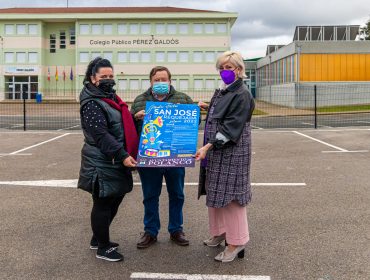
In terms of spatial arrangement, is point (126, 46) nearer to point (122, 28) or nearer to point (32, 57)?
point (122, 28)

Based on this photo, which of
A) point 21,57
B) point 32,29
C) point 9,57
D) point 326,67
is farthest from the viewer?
point 32,29

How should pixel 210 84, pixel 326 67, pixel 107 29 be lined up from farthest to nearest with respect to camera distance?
pixel 107 29, pixel 210 84, pixel 326 67

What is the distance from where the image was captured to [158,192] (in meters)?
4.52

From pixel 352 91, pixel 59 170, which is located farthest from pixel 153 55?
pixel 59 170

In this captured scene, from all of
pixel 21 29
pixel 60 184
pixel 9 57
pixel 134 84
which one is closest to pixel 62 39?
pixel 21 29

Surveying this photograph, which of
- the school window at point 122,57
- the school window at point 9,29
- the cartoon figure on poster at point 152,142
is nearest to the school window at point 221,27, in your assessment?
the school window at point 122,57

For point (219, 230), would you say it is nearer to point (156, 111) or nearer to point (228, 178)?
point (228, 178)

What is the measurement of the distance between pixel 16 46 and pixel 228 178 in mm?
55086

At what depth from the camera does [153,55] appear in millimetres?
52375

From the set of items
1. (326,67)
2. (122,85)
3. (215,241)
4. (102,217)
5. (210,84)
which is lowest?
(215,241)

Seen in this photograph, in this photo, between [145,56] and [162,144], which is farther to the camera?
[145,56]

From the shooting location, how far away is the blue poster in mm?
3951

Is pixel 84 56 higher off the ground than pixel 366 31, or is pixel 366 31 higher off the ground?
pixel 366 31

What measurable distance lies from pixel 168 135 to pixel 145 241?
1.14 metres
